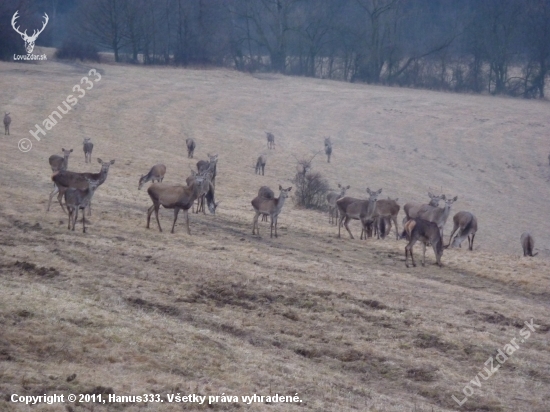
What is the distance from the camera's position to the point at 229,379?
10125mm

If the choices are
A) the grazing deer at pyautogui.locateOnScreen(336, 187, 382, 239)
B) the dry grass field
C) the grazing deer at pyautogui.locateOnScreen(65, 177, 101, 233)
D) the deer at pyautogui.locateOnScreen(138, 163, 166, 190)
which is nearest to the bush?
the dry grass field

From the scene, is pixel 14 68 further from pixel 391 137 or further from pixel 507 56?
pixel 507 56

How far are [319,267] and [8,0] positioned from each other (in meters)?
51.9

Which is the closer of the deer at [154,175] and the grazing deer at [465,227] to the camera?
the grazing deer at [465,227]

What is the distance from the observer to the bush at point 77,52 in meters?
67.9

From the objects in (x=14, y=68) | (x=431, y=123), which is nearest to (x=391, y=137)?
(x=431, y=123)

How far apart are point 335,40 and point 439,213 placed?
66.8 meters

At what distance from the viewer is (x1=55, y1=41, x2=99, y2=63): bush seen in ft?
223

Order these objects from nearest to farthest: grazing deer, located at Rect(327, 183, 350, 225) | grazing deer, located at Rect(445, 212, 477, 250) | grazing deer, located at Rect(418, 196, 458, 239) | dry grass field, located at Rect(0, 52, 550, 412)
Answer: dry grass field, located at Rect(0, 52, 550, 412) < grazing deer, located at Rect(418, 196, 458, 239) < grazing deer, located at Rect(445, 212, 477, 250) < grazing deer, located at Rect(327, 183, 350, 225)

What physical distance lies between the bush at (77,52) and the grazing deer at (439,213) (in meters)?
51.0

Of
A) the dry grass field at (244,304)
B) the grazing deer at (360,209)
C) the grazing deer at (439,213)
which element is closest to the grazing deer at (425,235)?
the dry grass field at (244,304)

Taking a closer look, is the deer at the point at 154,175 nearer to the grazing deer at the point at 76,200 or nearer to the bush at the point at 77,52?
the grazing deer at the point at 76,200

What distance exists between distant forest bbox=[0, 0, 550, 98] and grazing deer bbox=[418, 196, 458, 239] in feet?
177

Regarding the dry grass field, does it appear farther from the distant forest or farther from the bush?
the distant forest
